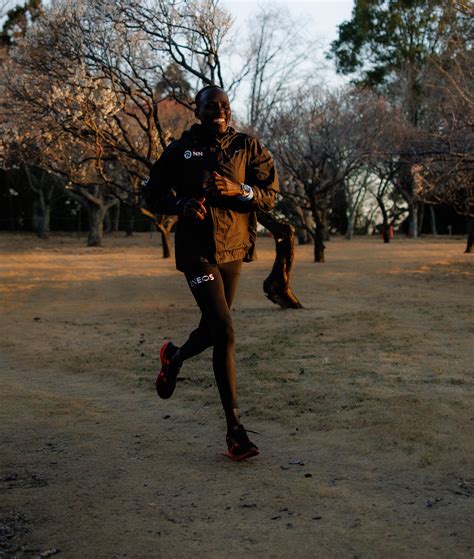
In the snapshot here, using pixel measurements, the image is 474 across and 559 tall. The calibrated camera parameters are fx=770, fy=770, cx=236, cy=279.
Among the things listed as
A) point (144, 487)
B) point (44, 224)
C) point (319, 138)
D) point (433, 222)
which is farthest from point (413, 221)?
point (144, 487)

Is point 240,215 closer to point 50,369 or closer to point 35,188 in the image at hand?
point 50,369

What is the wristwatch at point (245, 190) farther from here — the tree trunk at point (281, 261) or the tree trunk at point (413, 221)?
the tree trunk at point (413, 221)

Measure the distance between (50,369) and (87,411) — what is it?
215cm

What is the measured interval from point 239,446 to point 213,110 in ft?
6.31

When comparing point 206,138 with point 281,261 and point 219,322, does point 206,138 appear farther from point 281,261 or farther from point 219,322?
point 281,261

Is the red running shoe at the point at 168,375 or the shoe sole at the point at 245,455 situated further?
the red running shoe at the point at 168,375

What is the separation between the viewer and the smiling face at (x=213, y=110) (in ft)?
14.6

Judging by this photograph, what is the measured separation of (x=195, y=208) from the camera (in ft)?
14.1

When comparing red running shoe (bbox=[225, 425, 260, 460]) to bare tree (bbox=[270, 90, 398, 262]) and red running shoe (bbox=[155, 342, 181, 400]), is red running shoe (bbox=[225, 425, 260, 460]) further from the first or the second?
bare tree (bbox=[270, 90, 398, 262])

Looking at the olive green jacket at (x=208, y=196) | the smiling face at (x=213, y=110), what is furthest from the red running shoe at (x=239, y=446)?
the smiling face at (x=213, y=110)

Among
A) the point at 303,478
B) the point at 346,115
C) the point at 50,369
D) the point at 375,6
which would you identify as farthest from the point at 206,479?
the point at 375,6

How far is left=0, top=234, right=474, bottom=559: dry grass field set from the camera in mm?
3283

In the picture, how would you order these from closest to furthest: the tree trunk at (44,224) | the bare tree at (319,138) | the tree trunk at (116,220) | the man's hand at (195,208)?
the man's hand at (195,208) < the bare tree at (319,138) < the tree trunk at (44,224) < the tree trunk at (116,220)

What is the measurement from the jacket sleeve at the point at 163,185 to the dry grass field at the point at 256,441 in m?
1.48
